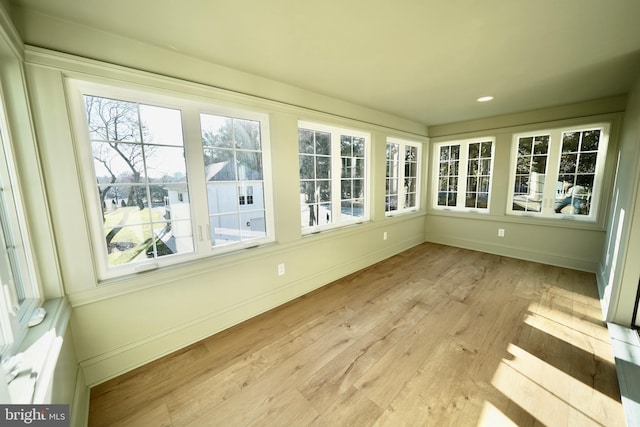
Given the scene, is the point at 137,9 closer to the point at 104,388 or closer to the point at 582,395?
the point at 104,388

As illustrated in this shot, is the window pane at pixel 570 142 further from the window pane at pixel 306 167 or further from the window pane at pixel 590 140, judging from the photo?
the window pane at pixel 306 167

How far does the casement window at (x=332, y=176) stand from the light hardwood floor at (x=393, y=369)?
1.09 m

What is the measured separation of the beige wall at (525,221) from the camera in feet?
10.6

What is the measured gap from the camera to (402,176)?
4.41 meters

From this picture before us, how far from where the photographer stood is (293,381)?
5.57 feet

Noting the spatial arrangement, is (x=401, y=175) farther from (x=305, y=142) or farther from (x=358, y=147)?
(x=305, y=142)

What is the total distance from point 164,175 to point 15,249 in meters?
0.90

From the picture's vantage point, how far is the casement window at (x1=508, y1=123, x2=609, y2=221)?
3.32 m

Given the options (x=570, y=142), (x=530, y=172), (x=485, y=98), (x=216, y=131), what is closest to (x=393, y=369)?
(x=216, y=131)

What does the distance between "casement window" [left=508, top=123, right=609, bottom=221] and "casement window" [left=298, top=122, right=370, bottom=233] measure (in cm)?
255

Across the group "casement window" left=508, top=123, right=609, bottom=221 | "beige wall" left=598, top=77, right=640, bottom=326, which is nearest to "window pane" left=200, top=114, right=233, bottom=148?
"beige wall" left=598, top=77, right=640, bottom=326

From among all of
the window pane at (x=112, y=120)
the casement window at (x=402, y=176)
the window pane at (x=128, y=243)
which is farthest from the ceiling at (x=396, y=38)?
the casement window at (x=402, y=176)

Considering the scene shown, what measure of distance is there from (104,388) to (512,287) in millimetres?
4125

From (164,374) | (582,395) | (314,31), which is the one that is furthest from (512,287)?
(164,374)
